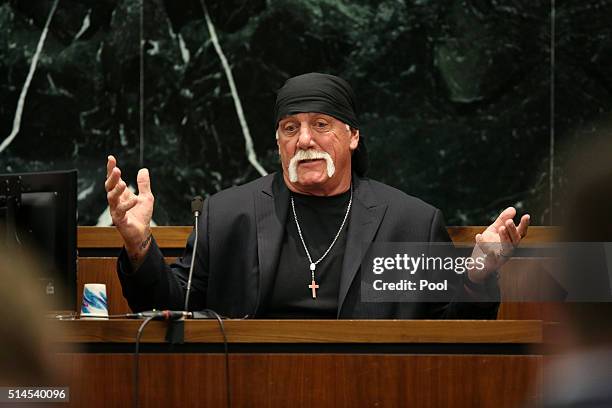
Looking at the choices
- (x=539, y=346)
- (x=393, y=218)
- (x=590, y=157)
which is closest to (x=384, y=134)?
(x=393, y=218)

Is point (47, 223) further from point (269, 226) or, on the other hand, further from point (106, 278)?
point (106, 278)

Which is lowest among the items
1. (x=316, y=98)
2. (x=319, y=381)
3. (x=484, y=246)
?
(x=319, y=381)

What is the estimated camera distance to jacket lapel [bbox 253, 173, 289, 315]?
113 inches

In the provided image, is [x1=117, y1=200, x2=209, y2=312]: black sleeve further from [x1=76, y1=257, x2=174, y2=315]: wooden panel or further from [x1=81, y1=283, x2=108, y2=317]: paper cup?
[x1=76, y1=257, x2=174, y2=315]: wooden panel

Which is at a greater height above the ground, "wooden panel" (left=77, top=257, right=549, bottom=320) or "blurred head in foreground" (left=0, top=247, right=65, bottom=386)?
"wooden panel" (left=77, top=257, right=549, bottom=320)

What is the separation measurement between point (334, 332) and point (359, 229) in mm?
1045

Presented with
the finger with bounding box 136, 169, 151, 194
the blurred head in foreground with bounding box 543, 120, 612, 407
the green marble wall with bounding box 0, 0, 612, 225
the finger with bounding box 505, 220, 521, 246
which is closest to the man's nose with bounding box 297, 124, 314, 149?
the finger with bounding box 136, 169, 151, 194

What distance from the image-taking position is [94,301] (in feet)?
10.00

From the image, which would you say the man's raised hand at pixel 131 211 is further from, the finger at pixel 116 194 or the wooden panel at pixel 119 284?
the wooden panel at pixel 119 284

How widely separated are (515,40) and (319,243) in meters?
1.91

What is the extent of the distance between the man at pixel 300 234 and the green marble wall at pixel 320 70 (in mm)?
1364

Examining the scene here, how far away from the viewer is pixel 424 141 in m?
4.57

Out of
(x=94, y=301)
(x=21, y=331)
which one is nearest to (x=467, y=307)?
(x=94, y=301)

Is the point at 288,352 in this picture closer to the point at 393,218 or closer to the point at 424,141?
the point at 393,218
